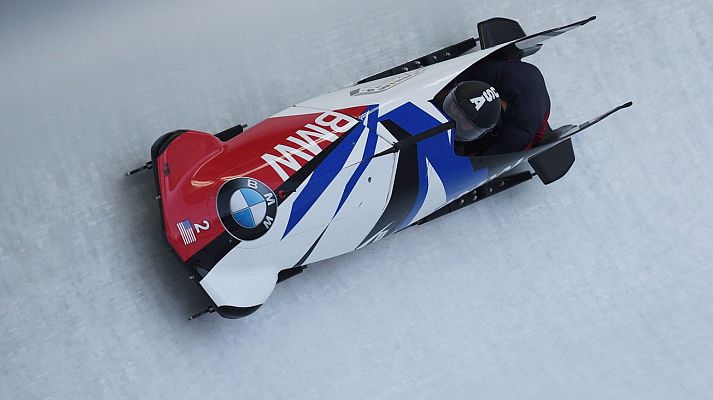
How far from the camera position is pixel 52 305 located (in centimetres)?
516

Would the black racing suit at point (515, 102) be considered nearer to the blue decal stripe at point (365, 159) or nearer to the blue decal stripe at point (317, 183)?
the blue decal stripe at point (365, 159)

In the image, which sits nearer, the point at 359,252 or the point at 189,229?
the point at 189,229

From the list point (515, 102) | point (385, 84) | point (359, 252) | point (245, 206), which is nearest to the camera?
point (245, 206)

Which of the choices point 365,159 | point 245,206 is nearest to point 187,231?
point 245,206

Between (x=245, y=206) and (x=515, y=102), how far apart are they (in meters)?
1.69

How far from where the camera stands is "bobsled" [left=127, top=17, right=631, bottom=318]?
16.1ft

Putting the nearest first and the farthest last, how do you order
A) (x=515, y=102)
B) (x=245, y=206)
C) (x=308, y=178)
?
1. (x=245, y=206)
2. (x=308, y=178)
3. (x=515, y=102)

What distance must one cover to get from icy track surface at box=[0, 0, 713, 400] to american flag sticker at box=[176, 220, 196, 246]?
418 millimetres

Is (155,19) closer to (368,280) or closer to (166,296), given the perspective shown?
(166,296)

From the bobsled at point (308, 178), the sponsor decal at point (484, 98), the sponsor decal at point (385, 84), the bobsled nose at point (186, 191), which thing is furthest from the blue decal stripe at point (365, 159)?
the bobsled nose at point (186, 191)

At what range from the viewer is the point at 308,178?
496cm

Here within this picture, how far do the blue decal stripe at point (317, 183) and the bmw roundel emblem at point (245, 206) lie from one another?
124 millimetres

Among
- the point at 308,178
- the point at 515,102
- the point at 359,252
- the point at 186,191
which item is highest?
the point at 186,191

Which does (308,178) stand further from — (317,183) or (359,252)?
(359,252)
